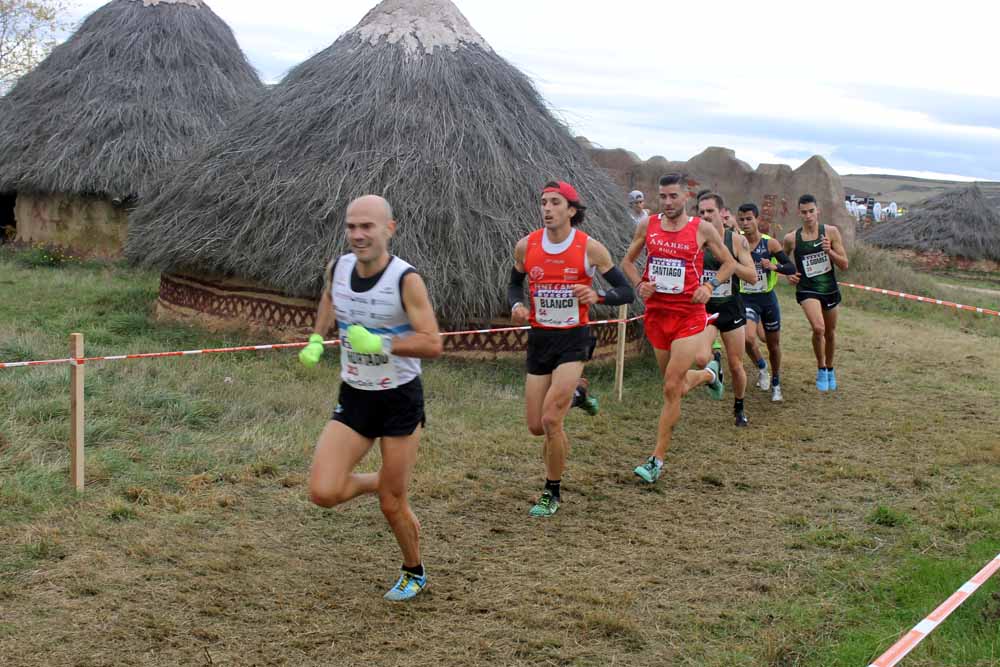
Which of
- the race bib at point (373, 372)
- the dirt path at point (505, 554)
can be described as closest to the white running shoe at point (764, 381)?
the dirt path at point (505, 554)

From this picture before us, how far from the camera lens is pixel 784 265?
9.13m

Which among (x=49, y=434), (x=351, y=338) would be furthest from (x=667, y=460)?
(x=49, y=434)

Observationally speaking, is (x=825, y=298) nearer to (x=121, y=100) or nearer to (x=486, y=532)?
(x=486, y=532)


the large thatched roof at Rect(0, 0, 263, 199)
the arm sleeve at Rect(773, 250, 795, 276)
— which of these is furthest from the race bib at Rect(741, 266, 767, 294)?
the large thatched roof at Rect(0, 0, 263, 199)

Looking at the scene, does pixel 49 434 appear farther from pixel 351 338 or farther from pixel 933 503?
pixel 933 503

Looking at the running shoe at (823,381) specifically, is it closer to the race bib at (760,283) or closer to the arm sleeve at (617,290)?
the race bib at (760,283)

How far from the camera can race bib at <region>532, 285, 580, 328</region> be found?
5621 mm

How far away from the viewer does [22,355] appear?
862cm

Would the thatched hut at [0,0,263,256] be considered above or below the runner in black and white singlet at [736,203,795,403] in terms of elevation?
above

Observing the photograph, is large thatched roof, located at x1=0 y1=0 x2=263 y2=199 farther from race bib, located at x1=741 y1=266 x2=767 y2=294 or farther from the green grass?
race bib, located at x1=741 y1=266 x2=767 y2=294

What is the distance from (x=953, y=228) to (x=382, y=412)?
27.5m

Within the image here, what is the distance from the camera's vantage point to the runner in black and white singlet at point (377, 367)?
13.4ft

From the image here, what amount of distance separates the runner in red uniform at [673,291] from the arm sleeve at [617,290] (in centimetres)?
82

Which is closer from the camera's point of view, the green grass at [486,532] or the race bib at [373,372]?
the green grass at [486,532]
